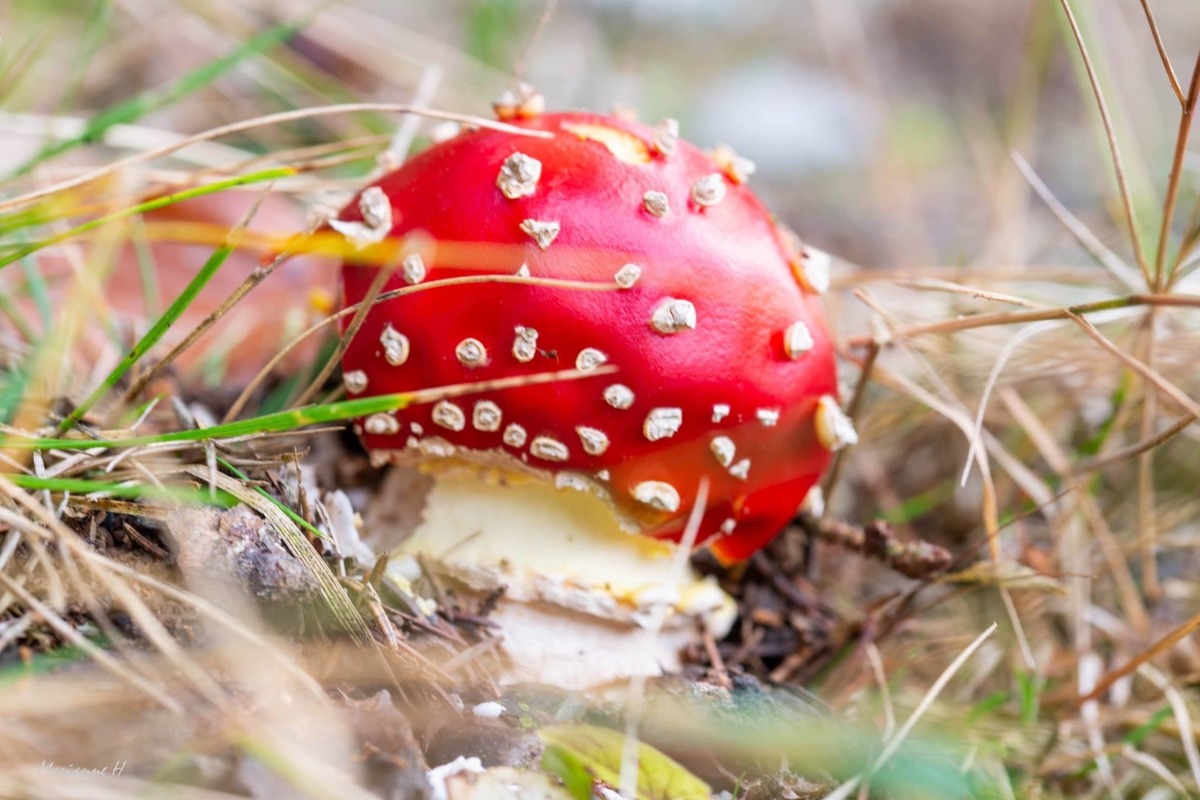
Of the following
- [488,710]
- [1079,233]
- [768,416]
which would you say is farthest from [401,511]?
[1079,233]

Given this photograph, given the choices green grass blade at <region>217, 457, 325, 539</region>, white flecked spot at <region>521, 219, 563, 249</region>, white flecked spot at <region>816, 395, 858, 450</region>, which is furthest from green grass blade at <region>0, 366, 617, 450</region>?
white flecked spot at <region>816, 395, 858, 450</region>

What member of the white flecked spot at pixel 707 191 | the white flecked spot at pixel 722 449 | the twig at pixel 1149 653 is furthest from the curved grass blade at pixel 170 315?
the twig at pixel 1149 653

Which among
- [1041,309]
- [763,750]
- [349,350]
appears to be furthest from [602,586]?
[1041,309]

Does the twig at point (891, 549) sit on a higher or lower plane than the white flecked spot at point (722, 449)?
lower

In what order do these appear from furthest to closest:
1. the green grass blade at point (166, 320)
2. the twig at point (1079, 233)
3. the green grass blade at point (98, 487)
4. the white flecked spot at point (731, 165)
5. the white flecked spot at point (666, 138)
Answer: the twig at point (1079, 233) → the white flecked spot at point (731, 165) → the white flecked spot at point (666, 138) → the green grass blade at point (166, 320) → the green grass blade at point (98, 487)

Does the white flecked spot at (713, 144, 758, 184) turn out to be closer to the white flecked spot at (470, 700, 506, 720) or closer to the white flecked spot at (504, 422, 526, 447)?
the white flecked spot at (504, 422, 526, 447)

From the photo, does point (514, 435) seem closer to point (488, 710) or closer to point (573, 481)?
point (573, 481)

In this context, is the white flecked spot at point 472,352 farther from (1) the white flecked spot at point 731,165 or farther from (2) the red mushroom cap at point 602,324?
(1) the white flecked spot at point 731,165
